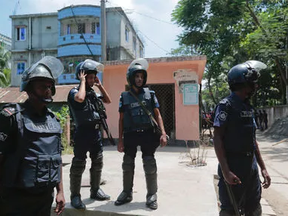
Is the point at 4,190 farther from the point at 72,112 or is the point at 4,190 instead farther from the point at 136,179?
the point at 136,179

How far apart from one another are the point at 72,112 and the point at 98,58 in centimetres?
2001

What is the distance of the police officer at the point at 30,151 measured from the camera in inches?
61.5

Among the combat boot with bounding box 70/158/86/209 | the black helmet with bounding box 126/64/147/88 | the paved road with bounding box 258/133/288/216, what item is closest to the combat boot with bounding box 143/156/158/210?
the combat boot with bounding box 70/158/86/209

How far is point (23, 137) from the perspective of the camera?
5.21 feet

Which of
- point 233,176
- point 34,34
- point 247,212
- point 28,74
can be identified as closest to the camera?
point 28,74

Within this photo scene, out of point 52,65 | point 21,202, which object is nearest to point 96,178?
point 21,202

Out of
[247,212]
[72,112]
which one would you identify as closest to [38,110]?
[72,112]

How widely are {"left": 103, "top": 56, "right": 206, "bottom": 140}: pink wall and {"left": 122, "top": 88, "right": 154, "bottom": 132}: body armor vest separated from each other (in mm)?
4731

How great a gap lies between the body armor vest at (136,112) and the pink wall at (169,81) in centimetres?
473

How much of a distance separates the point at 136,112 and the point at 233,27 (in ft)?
40.3

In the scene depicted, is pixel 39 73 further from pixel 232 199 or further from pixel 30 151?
pixel 232 199

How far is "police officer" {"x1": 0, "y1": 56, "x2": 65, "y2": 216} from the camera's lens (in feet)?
5.12

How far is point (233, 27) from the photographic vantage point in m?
13.4

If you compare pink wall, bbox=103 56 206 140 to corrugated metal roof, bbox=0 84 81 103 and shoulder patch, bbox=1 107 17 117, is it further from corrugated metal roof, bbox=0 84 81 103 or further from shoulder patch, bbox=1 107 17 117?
shoulder patch, bbox=1 107 17 117
